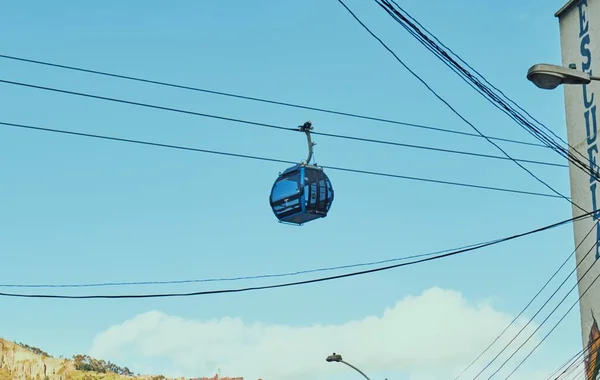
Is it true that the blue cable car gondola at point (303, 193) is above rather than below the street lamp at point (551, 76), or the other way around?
above

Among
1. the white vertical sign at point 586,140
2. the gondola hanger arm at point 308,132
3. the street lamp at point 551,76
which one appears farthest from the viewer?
the white vertical sign at point 586,140

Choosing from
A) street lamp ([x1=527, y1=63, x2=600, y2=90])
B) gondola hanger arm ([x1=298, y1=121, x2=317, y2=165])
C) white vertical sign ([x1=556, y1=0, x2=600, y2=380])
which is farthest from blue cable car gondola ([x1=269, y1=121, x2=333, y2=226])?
white vertical sign ([x1=556, y1=0, x2=600, y2=380])

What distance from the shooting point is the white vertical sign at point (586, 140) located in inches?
1282

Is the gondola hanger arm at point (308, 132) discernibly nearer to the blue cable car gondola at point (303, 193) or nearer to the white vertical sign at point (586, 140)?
the blue cable car gondola at point (303, 193)

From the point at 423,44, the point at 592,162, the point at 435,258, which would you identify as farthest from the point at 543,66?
the point at 592,162

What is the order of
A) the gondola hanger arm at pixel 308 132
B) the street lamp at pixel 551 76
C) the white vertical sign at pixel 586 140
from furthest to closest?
the white vertical sign at pixel 586 140, the gondola hanger arm at pixel 308 132, the street lamp at pixel 551 76

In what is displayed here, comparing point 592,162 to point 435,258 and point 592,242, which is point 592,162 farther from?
point 435,258

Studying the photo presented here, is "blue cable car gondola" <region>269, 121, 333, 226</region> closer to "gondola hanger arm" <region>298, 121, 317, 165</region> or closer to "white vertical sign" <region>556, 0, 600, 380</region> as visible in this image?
A: "gondola hanger arm" <region>298, 121, 317, 165</region>

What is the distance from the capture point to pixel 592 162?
32.8 metres

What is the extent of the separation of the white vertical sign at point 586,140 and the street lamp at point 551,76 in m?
19.7

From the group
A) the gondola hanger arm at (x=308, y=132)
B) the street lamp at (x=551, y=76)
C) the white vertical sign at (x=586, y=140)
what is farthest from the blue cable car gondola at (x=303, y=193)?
the white vertical sign at (x=586, y=140)

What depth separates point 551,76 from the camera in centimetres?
1282

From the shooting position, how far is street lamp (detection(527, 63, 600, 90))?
1271 centimetres

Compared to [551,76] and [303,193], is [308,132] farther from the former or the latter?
[551,76]
